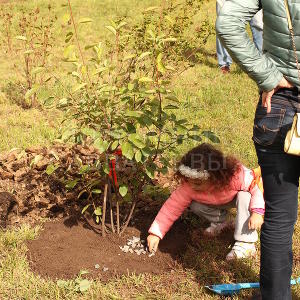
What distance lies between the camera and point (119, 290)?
3232 mm

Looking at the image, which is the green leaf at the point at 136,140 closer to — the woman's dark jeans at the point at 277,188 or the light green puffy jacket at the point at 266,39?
the woman's dark jeans at the point at 277,188

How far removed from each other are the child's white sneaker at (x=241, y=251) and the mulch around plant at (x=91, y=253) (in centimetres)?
36

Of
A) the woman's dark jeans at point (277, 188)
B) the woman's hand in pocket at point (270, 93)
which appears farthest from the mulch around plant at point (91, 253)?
the woman's hand in pocket at point (270, 93)

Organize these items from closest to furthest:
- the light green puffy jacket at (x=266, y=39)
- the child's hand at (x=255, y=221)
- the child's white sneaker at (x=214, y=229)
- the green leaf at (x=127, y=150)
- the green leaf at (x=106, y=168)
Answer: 1. the light green puffy jacket at (x=266, y=39)
2. the green leaf at (x=127, y=150)
3. the green leaf at (x=106, y=168)
4. the child's hand at (x=255, y=221)
5. the child's white sneaker at (x=214, y=229)

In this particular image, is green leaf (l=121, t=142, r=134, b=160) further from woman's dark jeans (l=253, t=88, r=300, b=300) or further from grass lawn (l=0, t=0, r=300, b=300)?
woman's dark jeans (l=253, t=88, r=300, b=300)

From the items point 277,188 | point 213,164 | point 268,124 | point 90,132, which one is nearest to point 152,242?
point 213,164

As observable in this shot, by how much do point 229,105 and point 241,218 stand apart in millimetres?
3256

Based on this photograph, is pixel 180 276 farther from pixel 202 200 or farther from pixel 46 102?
pixel 46 102

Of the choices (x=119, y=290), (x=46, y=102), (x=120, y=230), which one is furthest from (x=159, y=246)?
(x=46, y=102)

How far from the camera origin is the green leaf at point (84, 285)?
318cm

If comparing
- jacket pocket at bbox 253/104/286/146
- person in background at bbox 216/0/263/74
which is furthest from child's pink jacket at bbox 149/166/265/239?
person in background at bbox 216/0/263/74

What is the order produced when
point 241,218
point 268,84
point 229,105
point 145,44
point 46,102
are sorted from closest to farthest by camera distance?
point 268,84
point 46,102
point 241,218
point 145,44
point 229,105

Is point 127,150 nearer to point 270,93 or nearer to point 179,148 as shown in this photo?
point 270,93

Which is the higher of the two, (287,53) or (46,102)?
(287,53)
